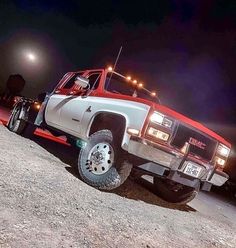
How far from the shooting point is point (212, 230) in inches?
181

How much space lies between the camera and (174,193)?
5.67m

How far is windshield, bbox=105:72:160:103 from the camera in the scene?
5.77 m

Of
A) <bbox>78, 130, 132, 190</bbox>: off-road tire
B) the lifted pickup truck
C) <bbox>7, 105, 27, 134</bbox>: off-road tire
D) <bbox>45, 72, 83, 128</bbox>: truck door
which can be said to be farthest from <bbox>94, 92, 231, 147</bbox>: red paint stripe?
<bbox>7, 105, 27, 134</bbox>: off-road tire

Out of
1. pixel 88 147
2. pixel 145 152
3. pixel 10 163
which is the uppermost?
pixel 145 152

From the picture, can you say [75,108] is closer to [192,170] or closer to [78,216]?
[192,170]

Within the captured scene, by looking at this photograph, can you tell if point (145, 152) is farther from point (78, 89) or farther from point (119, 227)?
point (78, 89)

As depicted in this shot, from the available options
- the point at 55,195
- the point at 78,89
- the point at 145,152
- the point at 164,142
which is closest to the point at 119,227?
the point at 55,195

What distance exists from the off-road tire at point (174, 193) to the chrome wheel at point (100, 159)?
1632 mm

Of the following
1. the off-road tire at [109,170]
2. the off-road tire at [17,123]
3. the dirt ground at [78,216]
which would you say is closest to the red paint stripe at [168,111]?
the off-road tire at [109,170]

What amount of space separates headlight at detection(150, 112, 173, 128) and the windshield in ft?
5.52

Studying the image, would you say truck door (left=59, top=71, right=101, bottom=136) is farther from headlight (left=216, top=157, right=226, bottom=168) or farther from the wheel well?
headlight (left=216, top=157, right=226, bottom=168)

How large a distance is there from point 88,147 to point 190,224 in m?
1.92

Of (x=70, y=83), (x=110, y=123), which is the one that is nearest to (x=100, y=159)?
(x=110, y=123)

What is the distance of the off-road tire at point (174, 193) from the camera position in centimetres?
542
